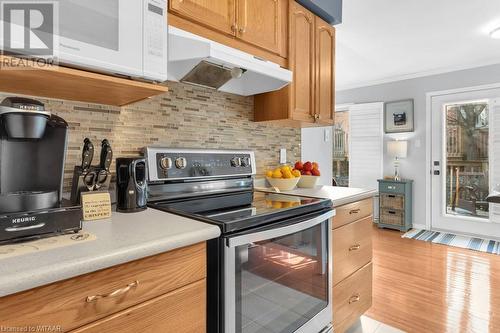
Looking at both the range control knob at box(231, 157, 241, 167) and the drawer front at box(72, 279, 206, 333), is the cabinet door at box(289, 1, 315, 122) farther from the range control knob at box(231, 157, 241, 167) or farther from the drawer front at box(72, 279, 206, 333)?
the drawer front at box(72, 279, 206, 333)

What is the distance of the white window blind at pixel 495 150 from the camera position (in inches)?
151

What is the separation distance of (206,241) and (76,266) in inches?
16.5

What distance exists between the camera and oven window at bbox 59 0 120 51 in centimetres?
90

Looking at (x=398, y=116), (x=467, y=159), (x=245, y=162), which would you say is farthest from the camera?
(x=398, y=116)

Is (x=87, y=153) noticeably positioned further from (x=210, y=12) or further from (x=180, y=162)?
(x=210, y=12)

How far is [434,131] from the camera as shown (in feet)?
14.2

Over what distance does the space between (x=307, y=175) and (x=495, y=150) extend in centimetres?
329

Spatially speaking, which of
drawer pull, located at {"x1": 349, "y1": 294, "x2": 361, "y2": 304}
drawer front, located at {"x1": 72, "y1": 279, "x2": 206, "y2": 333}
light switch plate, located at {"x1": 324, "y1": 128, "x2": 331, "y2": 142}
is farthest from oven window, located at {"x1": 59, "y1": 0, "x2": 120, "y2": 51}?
light switch plate, located at {"x1": 324, "y1": 128, "x2": 331, "y2": 142}

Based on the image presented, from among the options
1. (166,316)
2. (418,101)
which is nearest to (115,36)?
(166,316)

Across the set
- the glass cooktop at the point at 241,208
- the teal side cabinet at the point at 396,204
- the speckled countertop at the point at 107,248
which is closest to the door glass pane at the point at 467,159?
the teal side cabinet at the point at 396,204

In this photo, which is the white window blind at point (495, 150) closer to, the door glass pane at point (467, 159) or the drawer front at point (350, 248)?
the door glass pane at point (467, 159)

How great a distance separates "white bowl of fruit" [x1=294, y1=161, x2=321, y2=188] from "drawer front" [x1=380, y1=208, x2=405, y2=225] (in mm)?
2892

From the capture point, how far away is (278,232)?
118 centimetres

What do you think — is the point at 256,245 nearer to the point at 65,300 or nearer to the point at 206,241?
the point at 206,241
